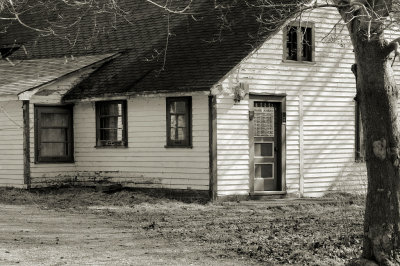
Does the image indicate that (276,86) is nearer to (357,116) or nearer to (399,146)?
(357,116)

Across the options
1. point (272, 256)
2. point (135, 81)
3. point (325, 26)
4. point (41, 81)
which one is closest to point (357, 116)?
point (325, 26)

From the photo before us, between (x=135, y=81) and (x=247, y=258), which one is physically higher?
(x=135, y=81)

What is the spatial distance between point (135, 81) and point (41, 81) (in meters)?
2.84

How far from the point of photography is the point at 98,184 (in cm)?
2170

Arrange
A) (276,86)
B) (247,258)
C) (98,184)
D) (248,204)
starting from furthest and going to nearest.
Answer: (98,184) < (276,86) < (248,204) < (247,258)

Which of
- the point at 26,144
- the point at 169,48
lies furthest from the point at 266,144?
the point at 26,144

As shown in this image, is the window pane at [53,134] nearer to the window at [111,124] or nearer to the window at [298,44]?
the window at [111,124]

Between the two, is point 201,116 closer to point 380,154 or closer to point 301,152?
point 301,152

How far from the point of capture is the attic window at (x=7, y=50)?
26156 mm

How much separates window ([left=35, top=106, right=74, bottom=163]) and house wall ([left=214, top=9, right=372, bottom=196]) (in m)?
5.62

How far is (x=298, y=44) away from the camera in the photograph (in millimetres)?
20812

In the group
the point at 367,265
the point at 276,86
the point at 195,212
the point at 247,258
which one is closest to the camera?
the point at 367,265

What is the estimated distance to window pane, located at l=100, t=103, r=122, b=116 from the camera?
2180 centimetres

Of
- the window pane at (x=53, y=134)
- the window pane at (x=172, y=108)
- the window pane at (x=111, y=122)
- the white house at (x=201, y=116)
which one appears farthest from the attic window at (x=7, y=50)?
the window pane at (x=172, y=108)
